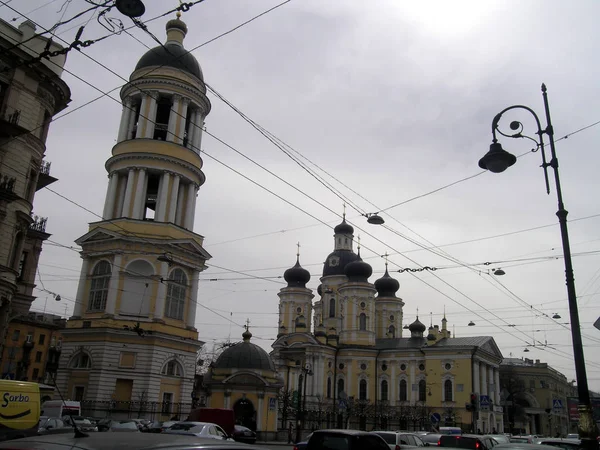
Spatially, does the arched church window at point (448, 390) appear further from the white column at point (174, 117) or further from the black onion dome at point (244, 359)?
the white column at point (174, 117)

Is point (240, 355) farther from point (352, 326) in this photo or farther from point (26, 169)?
point (352, 326)

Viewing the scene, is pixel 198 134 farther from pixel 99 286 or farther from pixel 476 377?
pixel 476 377

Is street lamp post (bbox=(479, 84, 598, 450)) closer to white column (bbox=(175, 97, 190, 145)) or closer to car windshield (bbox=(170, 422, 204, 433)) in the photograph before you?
car windshield (bbox=(170, 422, 204, 433))

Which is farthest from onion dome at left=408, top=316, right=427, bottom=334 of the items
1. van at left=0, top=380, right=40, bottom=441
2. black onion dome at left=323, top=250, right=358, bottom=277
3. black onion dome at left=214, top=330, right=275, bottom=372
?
van at left=0, top=380, right=40, bottom=441

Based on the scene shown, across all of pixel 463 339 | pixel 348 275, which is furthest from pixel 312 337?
pixel 463 339

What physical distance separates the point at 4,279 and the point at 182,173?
55.3 feet

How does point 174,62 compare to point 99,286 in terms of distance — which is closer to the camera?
point 99,286

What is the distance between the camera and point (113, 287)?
34.4 meters

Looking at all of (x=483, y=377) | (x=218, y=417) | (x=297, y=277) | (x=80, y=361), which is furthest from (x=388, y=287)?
(x=218, y=417)

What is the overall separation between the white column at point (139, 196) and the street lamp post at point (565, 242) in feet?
89.5

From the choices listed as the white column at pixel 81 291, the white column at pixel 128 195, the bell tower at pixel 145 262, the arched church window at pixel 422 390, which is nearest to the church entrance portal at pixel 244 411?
the bell tower at pixel 145 262

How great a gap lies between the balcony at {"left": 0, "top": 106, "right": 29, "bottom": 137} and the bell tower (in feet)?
35.6

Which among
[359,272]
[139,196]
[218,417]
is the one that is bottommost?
[218,417]

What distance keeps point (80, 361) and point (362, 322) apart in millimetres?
47472
